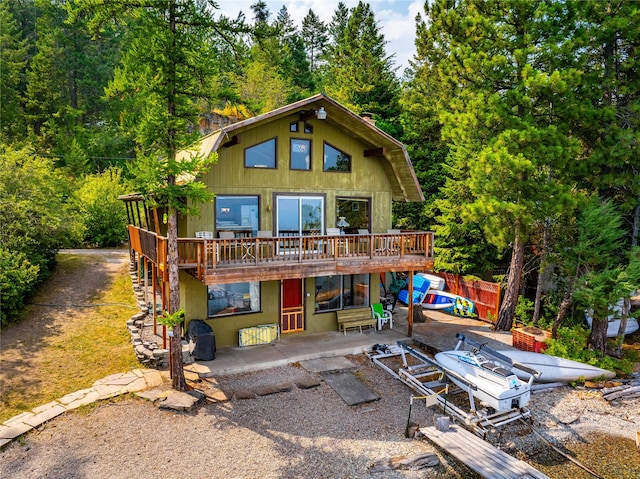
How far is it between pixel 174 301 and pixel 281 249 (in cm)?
403

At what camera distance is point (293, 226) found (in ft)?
46.3

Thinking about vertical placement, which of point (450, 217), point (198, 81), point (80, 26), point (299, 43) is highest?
point (299, 43)

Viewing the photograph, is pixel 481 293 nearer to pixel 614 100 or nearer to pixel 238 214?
pixel 614 100

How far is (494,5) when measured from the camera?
14.4 meters

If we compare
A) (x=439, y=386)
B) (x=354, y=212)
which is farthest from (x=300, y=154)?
(x=439, y=386)

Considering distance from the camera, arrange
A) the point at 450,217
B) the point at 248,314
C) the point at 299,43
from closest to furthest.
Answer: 1. the point at 248,314
2. the point at 450,217
3. the point at 299,43

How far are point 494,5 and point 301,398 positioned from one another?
14663 millimetres

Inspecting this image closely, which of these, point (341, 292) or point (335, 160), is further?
point (341, 292)

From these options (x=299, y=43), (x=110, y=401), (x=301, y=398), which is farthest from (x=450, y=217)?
(x=299, y=43)

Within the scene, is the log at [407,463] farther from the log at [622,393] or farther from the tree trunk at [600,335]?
the tree trunk at [600,335]

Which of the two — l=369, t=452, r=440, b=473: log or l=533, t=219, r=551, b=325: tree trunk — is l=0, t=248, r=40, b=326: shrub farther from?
l=533, t=219, r=551, b=325: tree trunk

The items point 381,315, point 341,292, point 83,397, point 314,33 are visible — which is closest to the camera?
point 83,397

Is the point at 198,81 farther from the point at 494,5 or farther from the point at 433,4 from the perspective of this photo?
the point at 433,4

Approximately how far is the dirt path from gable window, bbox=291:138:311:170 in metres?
9.17
